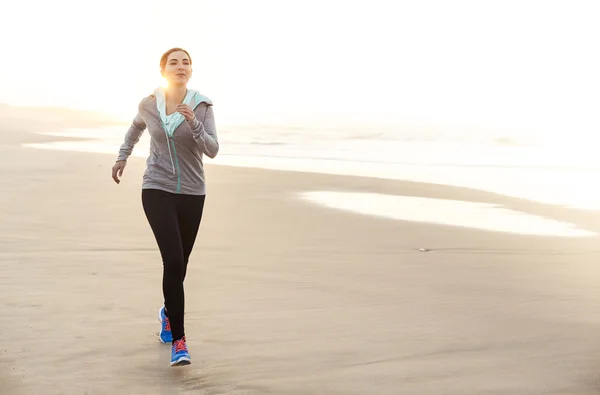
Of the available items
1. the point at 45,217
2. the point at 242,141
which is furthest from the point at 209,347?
the point at 242,141

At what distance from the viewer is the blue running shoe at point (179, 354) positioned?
5133 mm

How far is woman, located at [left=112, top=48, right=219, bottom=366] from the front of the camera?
17.0 ft

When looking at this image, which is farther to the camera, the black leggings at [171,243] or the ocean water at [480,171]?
the ocean water at [480,171]

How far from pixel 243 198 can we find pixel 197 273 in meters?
6.88

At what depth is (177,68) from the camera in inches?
210

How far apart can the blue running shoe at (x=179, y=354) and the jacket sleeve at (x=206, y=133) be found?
107 centimetres

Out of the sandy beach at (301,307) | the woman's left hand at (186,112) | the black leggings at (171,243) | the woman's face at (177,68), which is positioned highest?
the woman's face at (177,68)

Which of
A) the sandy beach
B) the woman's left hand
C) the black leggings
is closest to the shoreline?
the sandy beach

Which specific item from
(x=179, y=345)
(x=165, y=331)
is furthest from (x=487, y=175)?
(x=179, y=345)

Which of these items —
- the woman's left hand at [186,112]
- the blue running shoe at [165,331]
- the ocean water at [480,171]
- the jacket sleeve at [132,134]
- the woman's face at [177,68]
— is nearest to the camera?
the woman's left hand at [186,112]

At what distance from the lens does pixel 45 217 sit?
472 inches

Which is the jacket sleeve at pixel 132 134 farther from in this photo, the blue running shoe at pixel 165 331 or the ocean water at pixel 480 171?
the ocean water at pixel 480 171

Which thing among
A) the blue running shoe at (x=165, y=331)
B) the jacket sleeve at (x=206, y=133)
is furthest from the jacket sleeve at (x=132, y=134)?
the blue running shoe at (x=165, y=331)

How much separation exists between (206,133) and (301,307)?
219 cm
